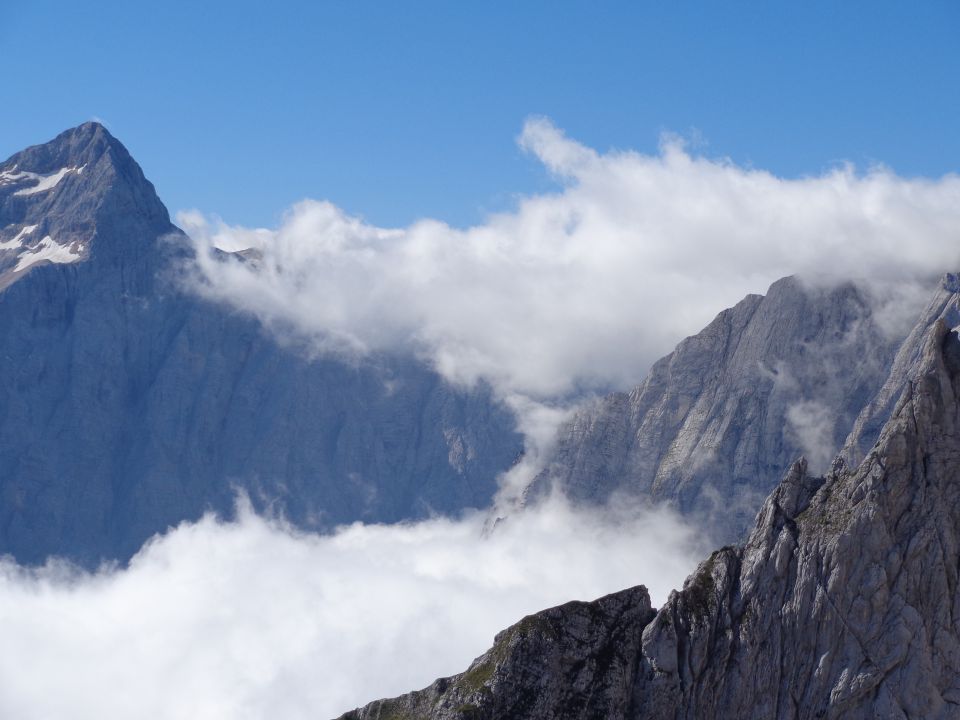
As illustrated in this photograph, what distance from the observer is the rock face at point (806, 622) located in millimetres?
97938

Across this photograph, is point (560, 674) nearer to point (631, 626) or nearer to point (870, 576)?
point (631, 626)

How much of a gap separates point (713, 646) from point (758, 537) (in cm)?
944

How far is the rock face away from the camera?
97.9 m

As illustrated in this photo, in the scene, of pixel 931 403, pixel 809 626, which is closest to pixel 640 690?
pixel 809 626

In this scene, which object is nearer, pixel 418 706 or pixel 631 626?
pixel 631 626

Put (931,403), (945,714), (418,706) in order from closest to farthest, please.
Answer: (945,714), (931,403), (418,706)

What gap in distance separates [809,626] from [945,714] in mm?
10725

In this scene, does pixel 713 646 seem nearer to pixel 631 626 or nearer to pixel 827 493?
pixel 631 626

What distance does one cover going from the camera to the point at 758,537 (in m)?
107

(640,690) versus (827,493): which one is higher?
(827,493)

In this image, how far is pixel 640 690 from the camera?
103 m

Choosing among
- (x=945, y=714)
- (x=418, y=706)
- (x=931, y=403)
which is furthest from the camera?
(x=418, y=706)

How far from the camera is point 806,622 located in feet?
330

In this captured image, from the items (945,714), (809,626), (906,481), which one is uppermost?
(906,481)
